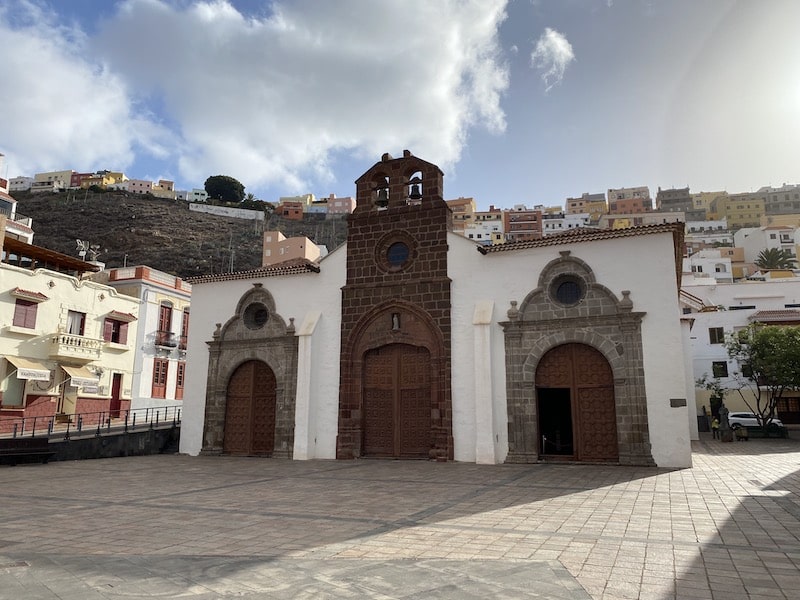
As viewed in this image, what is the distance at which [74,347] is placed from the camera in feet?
85.4

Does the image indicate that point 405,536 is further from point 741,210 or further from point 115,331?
point 741,210

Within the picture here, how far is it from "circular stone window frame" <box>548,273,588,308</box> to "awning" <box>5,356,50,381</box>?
70.1 ft

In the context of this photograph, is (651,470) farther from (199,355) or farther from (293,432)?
(199,355)

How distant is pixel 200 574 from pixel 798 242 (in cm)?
8200

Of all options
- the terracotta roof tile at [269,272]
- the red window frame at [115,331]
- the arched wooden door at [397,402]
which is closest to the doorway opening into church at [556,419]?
the arched wooden door at [397,402]

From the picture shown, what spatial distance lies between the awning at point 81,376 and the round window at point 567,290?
21657mm

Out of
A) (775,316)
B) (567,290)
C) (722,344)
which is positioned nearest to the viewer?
(567,290)

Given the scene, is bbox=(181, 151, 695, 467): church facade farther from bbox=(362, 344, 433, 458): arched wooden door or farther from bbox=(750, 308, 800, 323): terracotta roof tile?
bbox=(750, 308, 800, 323): terracotta roof tile

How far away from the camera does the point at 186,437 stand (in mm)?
19453

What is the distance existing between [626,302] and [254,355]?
1140 cm

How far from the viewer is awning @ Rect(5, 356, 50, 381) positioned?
23.8 m

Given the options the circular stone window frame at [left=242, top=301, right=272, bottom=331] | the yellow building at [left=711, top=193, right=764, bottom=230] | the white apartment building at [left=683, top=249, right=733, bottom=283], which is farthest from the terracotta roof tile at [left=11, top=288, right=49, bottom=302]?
the yellow building at [left=711, top=193, right=764, bottom=230]

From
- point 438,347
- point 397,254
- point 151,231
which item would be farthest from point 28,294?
point 151,231

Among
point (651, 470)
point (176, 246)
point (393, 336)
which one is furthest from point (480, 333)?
point (176, 246)
